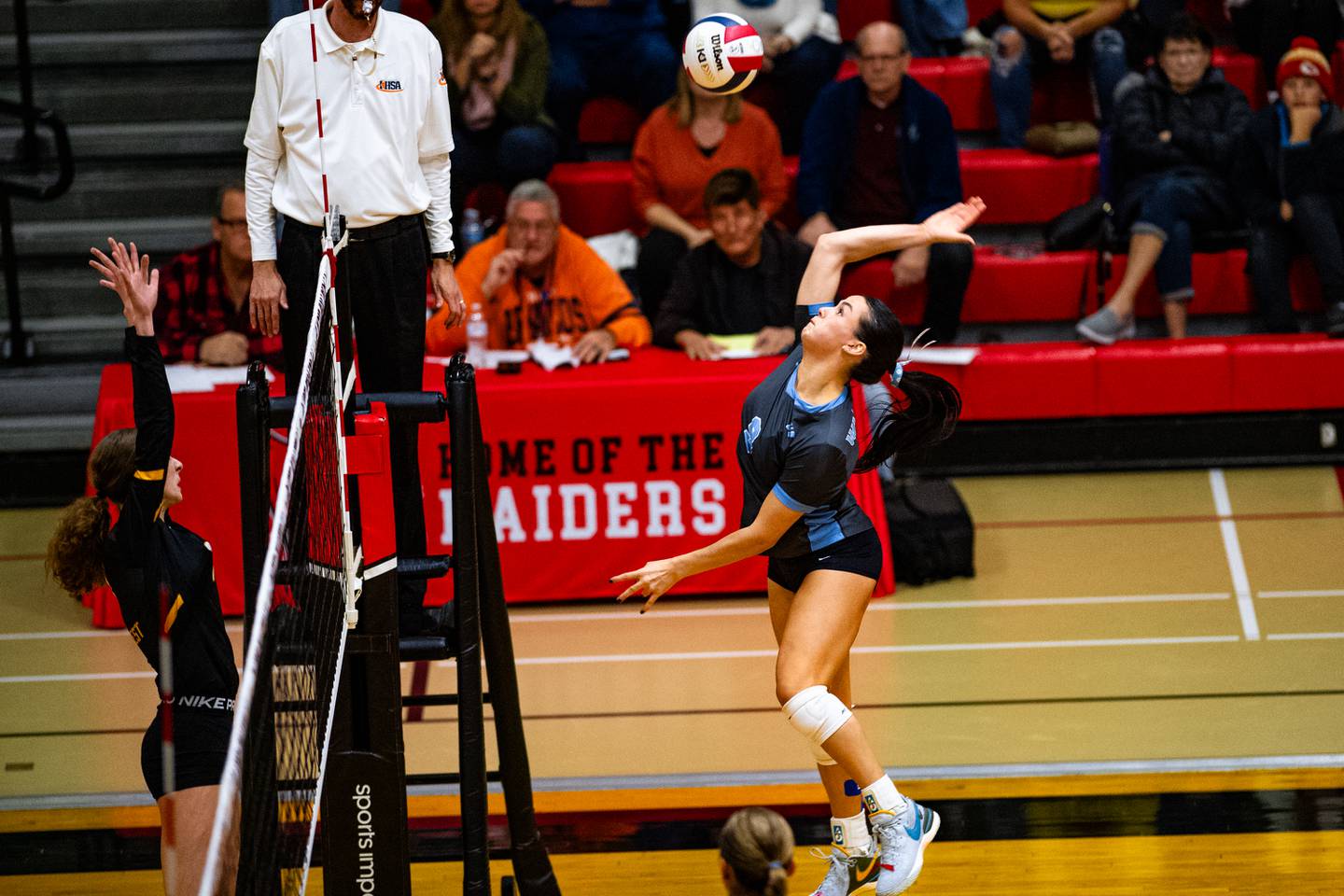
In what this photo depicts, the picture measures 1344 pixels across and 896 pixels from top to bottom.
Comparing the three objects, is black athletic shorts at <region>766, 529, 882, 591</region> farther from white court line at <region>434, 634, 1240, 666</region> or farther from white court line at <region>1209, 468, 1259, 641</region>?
white court line at <region>1209, 468, 1259, 641</region>

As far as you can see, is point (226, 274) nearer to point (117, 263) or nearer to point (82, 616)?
point (82, 616)

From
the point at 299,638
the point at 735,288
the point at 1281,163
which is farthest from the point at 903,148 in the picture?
the point at 299,638

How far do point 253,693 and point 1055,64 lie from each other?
8.27m

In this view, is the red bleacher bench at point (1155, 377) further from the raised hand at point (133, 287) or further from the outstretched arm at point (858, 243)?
the raised hand at point (133, 287)

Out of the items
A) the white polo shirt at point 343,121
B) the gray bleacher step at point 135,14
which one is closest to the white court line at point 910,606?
the white polo shirt at point 343,121

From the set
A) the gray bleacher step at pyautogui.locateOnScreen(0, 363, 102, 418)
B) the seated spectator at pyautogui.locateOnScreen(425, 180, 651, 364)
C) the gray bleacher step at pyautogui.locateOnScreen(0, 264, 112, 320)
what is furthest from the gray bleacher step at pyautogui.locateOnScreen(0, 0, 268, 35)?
the seated spectator at pyautogui.locateOnScreen(425, 180, 651, 364)

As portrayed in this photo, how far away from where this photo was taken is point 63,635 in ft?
25.7

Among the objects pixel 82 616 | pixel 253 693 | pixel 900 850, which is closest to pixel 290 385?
pixel 253 693

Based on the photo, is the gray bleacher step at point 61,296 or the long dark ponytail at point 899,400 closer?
the long dark ponytail at point 899,400

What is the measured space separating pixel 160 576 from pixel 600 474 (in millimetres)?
3562

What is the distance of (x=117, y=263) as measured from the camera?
4574 mm

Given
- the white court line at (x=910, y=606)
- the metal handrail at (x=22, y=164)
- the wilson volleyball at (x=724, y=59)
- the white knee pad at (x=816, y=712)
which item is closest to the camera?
the white knee pad at (x=816, y=712)

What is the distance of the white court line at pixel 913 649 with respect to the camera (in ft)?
24.3

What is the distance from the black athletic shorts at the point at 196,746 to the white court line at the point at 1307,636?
469cm
